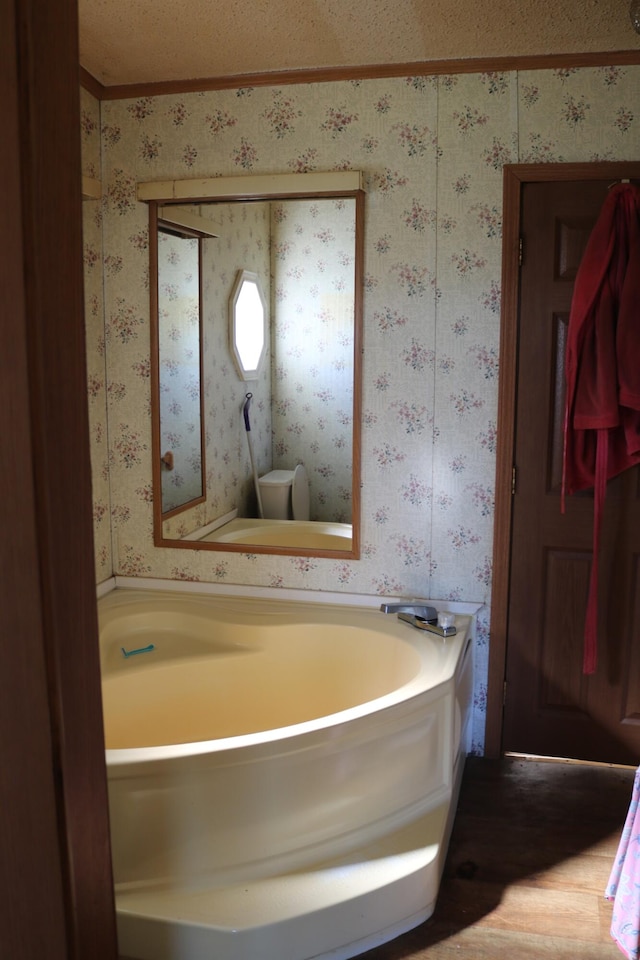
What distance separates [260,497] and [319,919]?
5.08ft

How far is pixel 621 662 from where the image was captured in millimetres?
2918

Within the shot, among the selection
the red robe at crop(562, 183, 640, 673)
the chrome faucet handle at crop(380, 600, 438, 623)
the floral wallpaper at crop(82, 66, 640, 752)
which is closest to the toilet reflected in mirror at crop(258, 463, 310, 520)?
the floral wallpaper at crop(82, 66, 640, 752)

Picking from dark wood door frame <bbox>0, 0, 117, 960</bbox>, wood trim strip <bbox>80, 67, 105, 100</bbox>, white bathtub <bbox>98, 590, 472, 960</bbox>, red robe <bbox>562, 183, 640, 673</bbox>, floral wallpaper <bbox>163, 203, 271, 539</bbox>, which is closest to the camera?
dark wood door frame <bbox>0, 0, 117, 960</bbox>

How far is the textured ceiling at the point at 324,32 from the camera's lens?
239 cm

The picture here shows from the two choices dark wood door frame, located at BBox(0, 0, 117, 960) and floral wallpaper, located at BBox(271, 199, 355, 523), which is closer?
dark wood door frame, located at BBox(0, 0, 117, 960)

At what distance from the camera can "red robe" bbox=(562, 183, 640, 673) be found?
266cm

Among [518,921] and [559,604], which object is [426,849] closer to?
[518,921]

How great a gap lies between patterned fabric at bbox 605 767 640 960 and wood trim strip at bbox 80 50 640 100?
2183mm

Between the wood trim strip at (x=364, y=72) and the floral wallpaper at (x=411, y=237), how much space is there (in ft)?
0.08

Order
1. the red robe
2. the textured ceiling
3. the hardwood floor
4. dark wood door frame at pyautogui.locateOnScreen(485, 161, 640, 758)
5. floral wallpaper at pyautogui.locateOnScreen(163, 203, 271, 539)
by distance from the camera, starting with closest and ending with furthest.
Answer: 1. the hardwood floor
2. the textured ceiling
3. the red robe
4. dark wood door frame at pyautogui.locateOnScreen(485, 161, 640, 758)
5. floral wallpaper at pyautogui.locateOnScreen(163, 203, 271, 539)

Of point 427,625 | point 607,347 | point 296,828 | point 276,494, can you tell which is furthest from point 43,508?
point 276,494

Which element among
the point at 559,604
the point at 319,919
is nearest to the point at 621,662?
the point at 559,604

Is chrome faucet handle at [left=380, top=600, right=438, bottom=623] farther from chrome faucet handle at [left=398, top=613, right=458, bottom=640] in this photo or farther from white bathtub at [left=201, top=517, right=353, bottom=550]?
white bathtub at [left=201, top=517, right=353, bottom=550]

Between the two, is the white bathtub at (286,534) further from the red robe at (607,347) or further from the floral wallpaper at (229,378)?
the red robe at (607,347)
